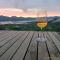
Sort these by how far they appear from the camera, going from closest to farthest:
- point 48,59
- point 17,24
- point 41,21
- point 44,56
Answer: point 48,59, point 44,56, point 41,21, point 17,24

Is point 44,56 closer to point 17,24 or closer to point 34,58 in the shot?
point 34,58

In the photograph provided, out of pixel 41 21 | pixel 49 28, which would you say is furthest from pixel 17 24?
pixel 41 21

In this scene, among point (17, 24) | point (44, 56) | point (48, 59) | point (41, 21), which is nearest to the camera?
point (48, 59)

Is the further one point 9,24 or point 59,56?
point 9,24

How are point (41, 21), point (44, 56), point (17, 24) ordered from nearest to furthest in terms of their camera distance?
1. point (44, 56)
2. point (41, 21)
3. point (17, 24)

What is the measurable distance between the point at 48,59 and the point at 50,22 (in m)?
4.79

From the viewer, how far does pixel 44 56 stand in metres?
2.11

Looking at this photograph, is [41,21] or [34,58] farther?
[41,21]

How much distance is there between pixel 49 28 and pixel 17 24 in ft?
3.53

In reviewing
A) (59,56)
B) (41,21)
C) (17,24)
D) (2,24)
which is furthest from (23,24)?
(59,56)

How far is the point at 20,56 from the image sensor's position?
209 cm

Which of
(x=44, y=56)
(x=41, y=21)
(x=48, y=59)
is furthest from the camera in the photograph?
(x=41, y=21)

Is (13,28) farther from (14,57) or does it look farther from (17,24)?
(14,57)

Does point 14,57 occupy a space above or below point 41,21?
below
